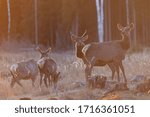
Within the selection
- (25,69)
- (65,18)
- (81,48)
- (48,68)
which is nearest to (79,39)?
(81,48)

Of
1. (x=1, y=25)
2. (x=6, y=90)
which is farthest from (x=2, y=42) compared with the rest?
(x=6, y=90)

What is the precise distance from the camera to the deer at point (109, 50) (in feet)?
9.40

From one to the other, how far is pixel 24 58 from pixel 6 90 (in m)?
0.25

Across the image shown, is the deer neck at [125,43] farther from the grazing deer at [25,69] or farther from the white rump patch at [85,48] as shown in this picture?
the grazing deer at [25,69]

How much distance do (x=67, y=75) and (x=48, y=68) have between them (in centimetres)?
15

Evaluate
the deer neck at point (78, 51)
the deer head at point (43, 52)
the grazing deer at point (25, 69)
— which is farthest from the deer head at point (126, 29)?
the grazing deer at point (25, 69)

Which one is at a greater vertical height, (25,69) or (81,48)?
(81,48)

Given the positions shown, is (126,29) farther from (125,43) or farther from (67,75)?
(67,75)

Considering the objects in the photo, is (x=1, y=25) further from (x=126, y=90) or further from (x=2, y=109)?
(x=126, y=90)

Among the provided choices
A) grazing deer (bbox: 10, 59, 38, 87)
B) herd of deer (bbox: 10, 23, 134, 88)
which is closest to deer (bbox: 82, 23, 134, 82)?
herd of deer (bbox: 10, 23, 134, 88)

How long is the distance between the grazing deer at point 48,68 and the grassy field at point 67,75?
3cm

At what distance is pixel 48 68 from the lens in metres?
2.92

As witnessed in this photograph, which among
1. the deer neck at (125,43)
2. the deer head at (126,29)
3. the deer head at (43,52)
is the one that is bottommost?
the deer head at (43,52)

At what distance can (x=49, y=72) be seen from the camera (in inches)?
115
